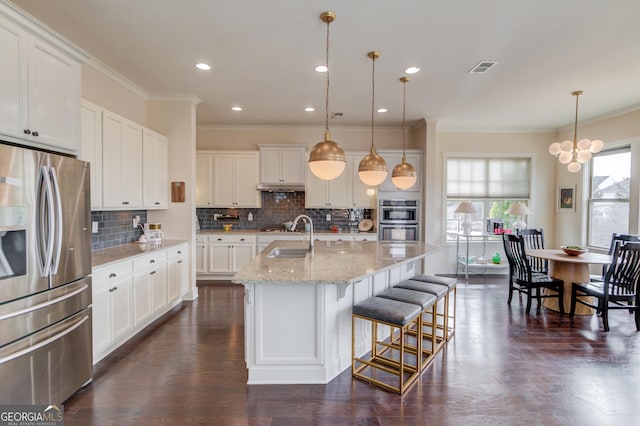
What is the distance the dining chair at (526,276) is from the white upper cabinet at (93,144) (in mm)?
5028

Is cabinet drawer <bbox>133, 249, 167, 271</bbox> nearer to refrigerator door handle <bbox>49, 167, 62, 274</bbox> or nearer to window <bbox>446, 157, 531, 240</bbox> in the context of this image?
refrigerator door handle <bbox>49, 167, 62, 274</bbox>

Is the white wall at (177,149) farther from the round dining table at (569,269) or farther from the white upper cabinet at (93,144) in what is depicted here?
the round dining table at (569,269)

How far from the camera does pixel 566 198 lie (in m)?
5.89

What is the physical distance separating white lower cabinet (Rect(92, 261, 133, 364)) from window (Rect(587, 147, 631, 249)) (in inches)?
271

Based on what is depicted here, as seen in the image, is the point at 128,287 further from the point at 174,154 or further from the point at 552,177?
the point at 552,177

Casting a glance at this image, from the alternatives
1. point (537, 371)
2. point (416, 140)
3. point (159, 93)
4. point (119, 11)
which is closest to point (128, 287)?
point (119, 11)

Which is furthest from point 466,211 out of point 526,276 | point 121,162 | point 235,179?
point 121,162

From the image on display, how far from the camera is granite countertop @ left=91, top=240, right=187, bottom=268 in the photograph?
2828 millimetres

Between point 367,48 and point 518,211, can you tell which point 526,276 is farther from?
point 367,48

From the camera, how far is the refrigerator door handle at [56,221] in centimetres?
197

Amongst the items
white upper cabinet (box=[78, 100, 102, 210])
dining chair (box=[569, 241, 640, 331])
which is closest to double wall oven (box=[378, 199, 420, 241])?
dining chair (box=[569, 241, 640, 331])

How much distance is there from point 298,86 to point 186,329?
3.20 m

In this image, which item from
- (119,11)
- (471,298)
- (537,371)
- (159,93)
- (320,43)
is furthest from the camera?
(471,298)

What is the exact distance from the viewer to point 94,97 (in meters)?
3.46
